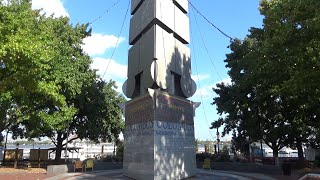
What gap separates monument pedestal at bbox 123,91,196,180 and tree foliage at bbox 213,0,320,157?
5771 millimetres

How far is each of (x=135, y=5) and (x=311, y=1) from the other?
11.1m

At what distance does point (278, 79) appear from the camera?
21.7m

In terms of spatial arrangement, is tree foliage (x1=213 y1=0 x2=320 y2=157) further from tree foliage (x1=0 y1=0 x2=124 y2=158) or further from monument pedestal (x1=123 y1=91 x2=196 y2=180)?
tree foliage (x1=0 y1=0 x2=124 y2=158)

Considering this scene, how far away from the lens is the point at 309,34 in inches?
669

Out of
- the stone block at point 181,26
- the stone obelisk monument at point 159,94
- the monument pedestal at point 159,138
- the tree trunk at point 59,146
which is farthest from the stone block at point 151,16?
the tree trunk at point 59,146

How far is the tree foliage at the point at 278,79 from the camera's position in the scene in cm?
1689

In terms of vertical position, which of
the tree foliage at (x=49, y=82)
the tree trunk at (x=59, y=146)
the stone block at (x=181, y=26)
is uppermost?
the stone block at (x=181, y=26)

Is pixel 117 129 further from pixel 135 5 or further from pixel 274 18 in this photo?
pixel 274 18

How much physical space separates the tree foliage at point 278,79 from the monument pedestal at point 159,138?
18.9 feet

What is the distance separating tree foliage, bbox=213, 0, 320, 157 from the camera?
16.9m

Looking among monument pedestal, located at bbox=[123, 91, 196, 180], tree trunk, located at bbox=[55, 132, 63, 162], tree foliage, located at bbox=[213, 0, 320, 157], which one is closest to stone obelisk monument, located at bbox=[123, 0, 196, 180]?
monument pedestal, located at bbox=[123, 91, 196, 180]

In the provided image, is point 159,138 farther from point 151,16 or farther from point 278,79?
point 278,79

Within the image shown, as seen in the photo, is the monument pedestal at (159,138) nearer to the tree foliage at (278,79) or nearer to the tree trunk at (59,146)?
the tree foliage at (278,79)

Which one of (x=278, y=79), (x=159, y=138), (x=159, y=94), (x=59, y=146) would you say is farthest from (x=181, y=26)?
(x=59, y=146)
